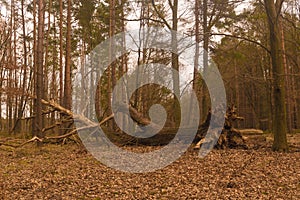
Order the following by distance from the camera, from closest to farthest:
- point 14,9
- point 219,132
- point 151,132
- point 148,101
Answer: point 219,132, point 151,132, point 148,101, point 14,9

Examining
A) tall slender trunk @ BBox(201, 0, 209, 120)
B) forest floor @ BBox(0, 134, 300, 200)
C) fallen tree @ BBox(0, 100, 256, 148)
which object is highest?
tall slender trunk @ BBox(201, 0, 209, 120)

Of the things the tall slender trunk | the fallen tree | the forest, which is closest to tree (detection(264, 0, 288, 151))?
the forest

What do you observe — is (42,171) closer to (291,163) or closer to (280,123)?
(291,163)

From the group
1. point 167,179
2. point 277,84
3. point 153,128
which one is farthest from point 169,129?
point 167,179

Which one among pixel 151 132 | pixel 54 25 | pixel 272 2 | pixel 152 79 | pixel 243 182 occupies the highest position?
pixel 54 25

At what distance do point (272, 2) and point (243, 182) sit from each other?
600cm

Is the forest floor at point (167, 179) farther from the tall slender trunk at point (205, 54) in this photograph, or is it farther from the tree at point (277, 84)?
the tall slender trunk at point (205, 54)

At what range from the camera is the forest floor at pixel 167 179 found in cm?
508

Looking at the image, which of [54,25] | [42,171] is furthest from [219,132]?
[54,25]

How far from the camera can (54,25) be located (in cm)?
2153

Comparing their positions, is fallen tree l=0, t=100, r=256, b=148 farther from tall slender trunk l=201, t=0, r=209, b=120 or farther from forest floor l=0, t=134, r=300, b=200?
tall slender trunk l=201, t=0, r=209, b=120

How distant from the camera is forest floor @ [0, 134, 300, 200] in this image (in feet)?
16.7

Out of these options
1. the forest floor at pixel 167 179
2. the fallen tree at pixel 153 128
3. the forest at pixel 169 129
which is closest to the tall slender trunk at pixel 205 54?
the forest at pixel 169 129

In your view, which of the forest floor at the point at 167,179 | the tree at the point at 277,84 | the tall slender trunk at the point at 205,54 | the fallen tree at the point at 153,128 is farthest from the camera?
the fallen tree at the point at 153,128
